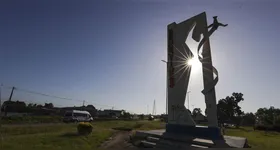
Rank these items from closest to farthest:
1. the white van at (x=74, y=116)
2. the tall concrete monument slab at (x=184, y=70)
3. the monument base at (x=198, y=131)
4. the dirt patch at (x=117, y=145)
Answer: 1. the dirt patch at (x=117, y=145)
2. the monument base at (x=198, y=131)
3. the tall concrete monument slab at (x=184, y=70)
4. the white van at (x=74, y=116)

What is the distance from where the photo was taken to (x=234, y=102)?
7062 centimetres

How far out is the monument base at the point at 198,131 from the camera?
1664 centimetres

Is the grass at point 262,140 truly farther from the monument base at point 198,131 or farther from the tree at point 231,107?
the tree at point 231,107

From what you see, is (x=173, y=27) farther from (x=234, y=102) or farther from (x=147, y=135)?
(x=234, y=102)

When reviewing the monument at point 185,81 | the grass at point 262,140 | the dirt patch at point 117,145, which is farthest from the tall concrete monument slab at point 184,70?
the dirt patch at point 117,145

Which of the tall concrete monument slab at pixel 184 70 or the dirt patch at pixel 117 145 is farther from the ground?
the tall concrete monument slab at pixel 184 70

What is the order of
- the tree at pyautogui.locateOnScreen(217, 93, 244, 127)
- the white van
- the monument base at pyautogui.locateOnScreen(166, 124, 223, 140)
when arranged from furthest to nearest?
the tree at pyautogui.locateOnScreen(217, 93, 244, 127) < the white van < the monument base at pyautogui.locateOnScreen(166, 124, 223, 140)

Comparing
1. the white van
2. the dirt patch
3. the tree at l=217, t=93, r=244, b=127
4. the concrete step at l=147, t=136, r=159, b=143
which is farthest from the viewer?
the tree at l=217, t=93, r=244, b=127

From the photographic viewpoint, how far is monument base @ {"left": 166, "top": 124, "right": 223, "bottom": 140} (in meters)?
16.6

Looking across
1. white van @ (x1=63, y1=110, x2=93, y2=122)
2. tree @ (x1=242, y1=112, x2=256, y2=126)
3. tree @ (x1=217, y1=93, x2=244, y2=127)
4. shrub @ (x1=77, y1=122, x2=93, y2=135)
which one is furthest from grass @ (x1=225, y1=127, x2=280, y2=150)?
tree @ (x1=242, y1=112, x2=256, y2=126)

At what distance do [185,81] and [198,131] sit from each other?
4386 millimetres

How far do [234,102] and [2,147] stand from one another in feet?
223

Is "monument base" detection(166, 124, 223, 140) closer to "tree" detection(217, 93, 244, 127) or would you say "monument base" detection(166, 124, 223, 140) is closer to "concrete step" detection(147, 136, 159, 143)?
"concrete step" detection(147, 136, 159, 143)

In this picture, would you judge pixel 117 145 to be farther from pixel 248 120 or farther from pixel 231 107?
pixel 248 120
